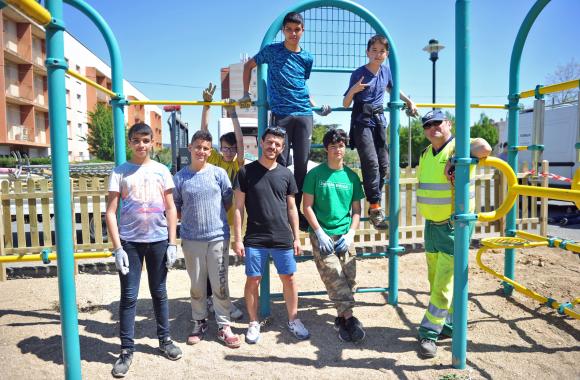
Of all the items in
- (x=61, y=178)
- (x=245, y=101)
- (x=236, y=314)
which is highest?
(x=245, y=101)

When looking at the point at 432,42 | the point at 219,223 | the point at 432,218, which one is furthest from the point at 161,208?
the point at 432,42

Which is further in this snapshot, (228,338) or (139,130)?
(228,338)

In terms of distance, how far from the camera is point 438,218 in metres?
2.93

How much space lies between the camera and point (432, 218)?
2965 millimetres

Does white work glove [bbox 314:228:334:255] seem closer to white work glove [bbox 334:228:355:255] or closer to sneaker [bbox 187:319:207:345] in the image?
white work glove [bbox 334:228:355:255]

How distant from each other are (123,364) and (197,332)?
589 millimetres

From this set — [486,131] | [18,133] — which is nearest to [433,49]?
[18,133]

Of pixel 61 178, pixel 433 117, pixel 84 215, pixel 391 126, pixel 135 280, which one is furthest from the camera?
pixel 84 215

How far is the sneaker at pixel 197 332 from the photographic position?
3.06 m

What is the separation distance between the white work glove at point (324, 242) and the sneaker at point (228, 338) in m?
0.92

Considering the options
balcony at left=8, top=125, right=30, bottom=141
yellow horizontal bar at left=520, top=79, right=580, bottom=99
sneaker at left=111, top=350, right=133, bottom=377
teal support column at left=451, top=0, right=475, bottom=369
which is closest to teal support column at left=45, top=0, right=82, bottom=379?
sneaker at left=111, top=350, right=133, bottom=377

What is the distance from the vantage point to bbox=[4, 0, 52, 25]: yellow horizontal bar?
5.81 ft

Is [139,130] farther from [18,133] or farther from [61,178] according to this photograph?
[18,133]

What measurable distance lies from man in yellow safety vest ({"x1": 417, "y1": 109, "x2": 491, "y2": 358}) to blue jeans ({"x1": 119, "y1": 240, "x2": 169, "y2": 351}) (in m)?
1.89
